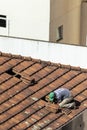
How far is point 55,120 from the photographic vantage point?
44.0 metres

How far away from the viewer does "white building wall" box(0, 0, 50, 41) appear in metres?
51.6

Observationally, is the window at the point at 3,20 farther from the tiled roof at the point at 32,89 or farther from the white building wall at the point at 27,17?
the tiled roof at the point at 32,89

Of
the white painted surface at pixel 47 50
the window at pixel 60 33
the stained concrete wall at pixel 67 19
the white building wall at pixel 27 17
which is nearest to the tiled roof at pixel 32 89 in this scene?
the white painted surface at pixel 47 50

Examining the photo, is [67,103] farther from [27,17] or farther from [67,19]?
[67,19]

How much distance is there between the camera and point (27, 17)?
171 feet

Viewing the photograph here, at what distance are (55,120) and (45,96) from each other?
2.73 meters

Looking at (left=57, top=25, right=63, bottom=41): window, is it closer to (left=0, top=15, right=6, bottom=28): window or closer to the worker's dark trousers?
(left=0, top=15, right=6, bottom=28): window

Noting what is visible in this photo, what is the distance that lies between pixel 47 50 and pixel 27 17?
3055 millimetres

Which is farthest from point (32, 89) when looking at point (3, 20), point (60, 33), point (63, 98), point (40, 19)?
point (3, 20)

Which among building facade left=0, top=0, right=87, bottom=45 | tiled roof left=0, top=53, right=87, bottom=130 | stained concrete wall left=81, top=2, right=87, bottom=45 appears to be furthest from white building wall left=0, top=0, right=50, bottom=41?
stained concrete wall left=81, top=2, right=87, bottom=45

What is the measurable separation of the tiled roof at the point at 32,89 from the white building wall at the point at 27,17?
8.38ft

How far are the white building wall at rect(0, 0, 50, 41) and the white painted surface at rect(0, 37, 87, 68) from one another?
1685 millimetres

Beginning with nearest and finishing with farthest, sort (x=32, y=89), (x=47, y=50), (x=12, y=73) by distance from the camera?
(x=32, y=89) → (x=12, y=73) → (x=47, y=50)

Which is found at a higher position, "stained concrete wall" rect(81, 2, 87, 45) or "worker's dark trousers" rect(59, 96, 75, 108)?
"stained concrete wall" rect(81, 2, 87, 45)
